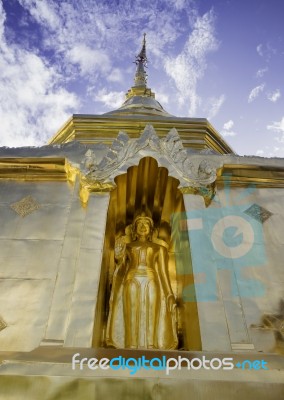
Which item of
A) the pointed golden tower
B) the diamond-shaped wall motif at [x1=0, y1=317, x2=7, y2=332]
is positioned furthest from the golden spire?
the diamond-shaped wall motif at [x1=0, y1=317, x2=7, y2=332]

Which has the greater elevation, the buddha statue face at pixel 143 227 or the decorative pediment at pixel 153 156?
the decorative pediment at pixel 153 156

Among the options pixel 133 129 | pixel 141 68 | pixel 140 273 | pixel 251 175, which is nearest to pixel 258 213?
pixel 251 175

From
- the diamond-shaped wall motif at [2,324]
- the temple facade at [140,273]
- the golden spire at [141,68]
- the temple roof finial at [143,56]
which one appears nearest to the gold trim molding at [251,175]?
the temple facade at [140,273]

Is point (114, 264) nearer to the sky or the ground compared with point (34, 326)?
nearer to the sky

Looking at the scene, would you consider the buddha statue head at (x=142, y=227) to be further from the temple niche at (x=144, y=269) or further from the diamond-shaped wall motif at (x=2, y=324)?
the diamond-shaped wall motif at (x=2, y=324)

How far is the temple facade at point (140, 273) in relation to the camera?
→ 304 centimetres

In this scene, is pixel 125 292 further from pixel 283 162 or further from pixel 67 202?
pixel 283 162

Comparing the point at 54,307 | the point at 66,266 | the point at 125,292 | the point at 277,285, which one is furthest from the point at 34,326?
the point at 277,285

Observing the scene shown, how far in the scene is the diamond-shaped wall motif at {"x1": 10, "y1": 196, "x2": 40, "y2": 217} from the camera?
6598 mm

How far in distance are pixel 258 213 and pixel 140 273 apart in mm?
2602

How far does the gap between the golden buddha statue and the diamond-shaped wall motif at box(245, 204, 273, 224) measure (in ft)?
6.00

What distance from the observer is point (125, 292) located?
235 inches

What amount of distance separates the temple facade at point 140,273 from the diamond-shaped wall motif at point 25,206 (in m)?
0.03

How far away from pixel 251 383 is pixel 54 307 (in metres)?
2.84
